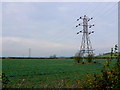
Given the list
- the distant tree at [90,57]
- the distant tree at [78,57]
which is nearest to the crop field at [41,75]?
the distant tree at [90,57]

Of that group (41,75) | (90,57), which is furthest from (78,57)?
(41,75)

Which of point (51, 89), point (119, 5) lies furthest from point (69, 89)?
point (119, 5)

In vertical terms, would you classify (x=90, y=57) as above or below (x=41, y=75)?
above

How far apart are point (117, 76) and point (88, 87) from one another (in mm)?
550

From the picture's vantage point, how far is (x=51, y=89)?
3373 millimetres

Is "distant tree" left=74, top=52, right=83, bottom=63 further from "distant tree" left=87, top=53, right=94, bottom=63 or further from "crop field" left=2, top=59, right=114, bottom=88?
"crop field" left=2, top=59, right=114, bottom=88

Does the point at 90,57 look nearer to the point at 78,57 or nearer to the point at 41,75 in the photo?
the point at 78,57

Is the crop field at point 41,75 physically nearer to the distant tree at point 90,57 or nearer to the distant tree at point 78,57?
the distant tree at point 90,57

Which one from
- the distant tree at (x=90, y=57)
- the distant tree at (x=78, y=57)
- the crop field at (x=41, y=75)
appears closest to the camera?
the crop field at (x=41, y=75)

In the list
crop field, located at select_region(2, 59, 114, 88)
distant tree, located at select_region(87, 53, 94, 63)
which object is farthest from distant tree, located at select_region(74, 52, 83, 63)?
crop field, located at select_region(2, 59, 114, 88)

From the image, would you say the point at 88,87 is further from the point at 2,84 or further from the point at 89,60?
the point at 89,60

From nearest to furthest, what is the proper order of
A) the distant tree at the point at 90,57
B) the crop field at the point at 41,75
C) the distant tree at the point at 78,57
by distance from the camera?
the crop field at the point at 41,75
the distant tree at the point at 90,57
the distant tree at the point at 78,57

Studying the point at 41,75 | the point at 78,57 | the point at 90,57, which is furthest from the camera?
the point at 78,57

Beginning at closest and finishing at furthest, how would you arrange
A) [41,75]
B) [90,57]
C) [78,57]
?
[41,75]
[90,57]
[78,57]
